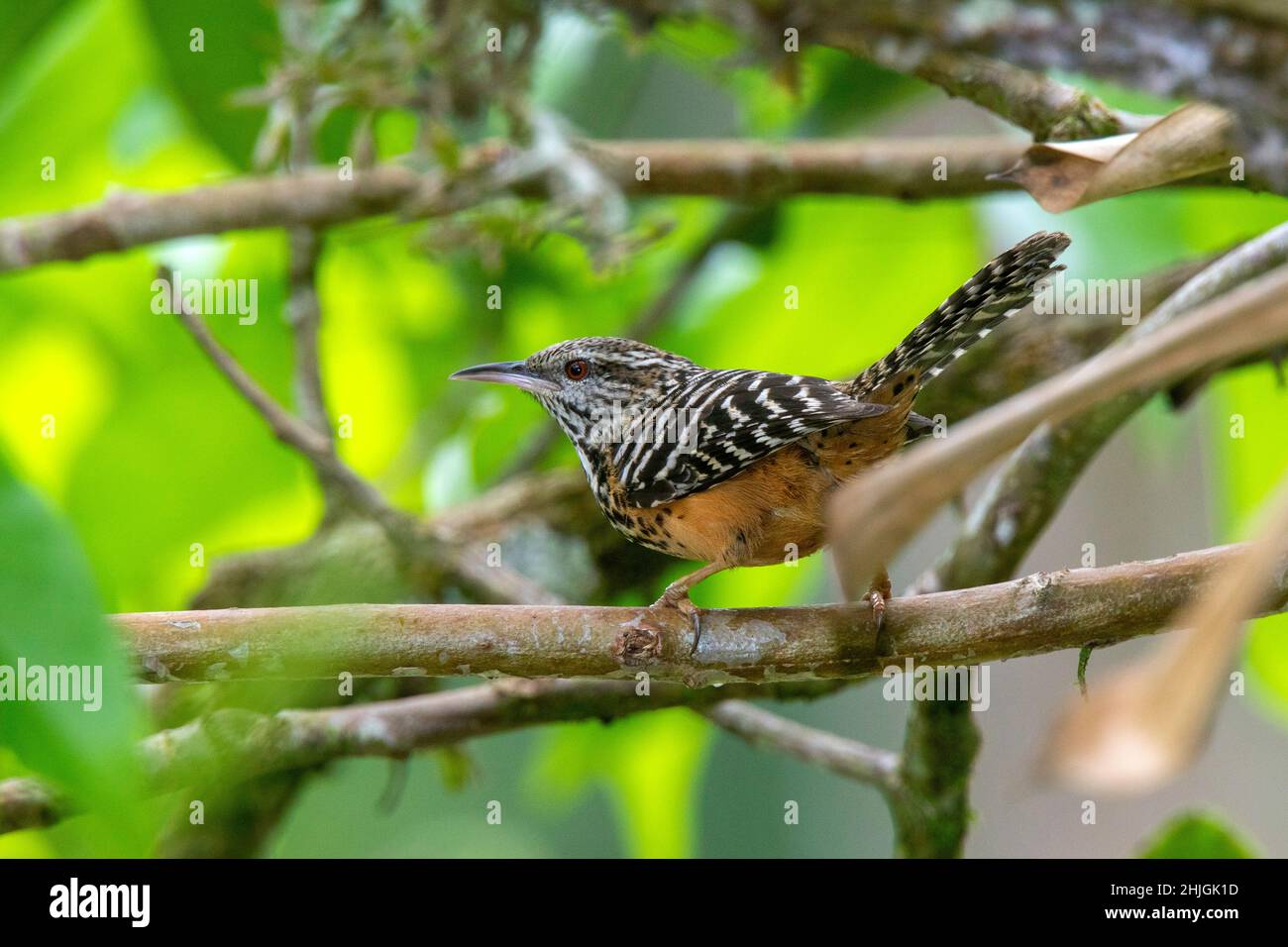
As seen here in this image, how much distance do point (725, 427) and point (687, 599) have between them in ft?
0.94

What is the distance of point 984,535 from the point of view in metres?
2.34

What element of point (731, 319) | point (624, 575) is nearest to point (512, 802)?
point (624, 575)

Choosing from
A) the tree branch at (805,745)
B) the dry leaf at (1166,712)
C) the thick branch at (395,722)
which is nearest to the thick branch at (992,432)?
the dry leaf at (1166,712)

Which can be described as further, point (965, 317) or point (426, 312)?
point (426, 312)

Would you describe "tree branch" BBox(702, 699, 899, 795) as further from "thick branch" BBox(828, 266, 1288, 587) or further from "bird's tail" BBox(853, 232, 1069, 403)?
"thick branch" BBox(828, 266, 1288, 587)

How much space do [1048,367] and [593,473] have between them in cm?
125

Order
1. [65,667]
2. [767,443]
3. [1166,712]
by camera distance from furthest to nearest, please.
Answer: [767,443], [65,667], [1166,712]

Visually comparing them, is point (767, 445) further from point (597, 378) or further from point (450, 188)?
point (450, 188)

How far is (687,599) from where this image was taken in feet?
6.43

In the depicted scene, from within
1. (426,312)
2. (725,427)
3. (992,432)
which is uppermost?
(426,312)

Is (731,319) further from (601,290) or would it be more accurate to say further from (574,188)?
(574,188)

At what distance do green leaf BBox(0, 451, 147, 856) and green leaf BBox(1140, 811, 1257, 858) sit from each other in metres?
1.74

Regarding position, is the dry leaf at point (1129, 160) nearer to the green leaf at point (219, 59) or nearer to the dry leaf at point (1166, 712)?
the dry leaf at point (1166, 712)

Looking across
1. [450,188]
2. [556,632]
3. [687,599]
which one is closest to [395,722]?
[687,599]
